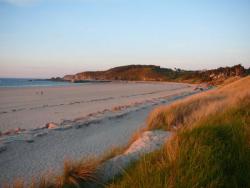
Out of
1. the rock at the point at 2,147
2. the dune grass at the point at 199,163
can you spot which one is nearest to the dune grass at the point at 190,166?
the dune grass at the point at 199,163

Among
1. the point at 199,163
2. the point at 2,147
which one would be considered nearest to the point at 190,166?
the point at 199,163

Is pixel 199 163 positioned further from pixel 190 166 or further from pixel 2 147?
pixel 2 147

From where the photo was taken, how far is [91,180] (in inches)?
141

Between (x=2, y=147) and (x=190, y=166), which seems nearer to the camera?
(x=190, y=166)

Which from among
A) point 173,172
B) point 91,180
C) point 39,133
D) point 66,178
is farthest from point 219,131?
point 39,133

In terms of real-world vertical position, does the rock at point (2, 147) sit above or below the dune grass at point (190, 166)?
below

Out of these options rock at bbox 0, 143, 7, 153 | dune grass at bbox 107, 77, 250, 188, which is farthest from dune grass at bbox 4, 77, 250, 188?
rock at bbox 0, 143, 7, 153

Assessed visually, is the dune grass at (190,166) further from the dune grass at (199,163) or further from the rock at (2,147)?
the rock at (2,147)

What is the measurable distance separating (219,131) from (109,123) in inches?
282

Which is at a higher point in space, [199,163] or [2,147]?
[199,163]

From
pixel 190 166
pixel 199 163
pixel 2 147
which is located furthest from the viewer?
pixel 2 147

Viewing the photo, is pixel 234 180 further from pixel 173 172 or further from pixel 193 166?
pixel 173 172

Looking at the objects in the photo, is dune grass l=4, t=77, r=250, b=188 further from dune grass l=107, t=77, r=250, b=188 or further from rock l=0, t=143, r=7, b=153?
rock l=0, t=143, r=7, b=153

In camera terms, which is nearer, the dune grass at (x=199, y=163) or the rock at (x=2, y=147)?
the dune grass at (x=199, y=163)
